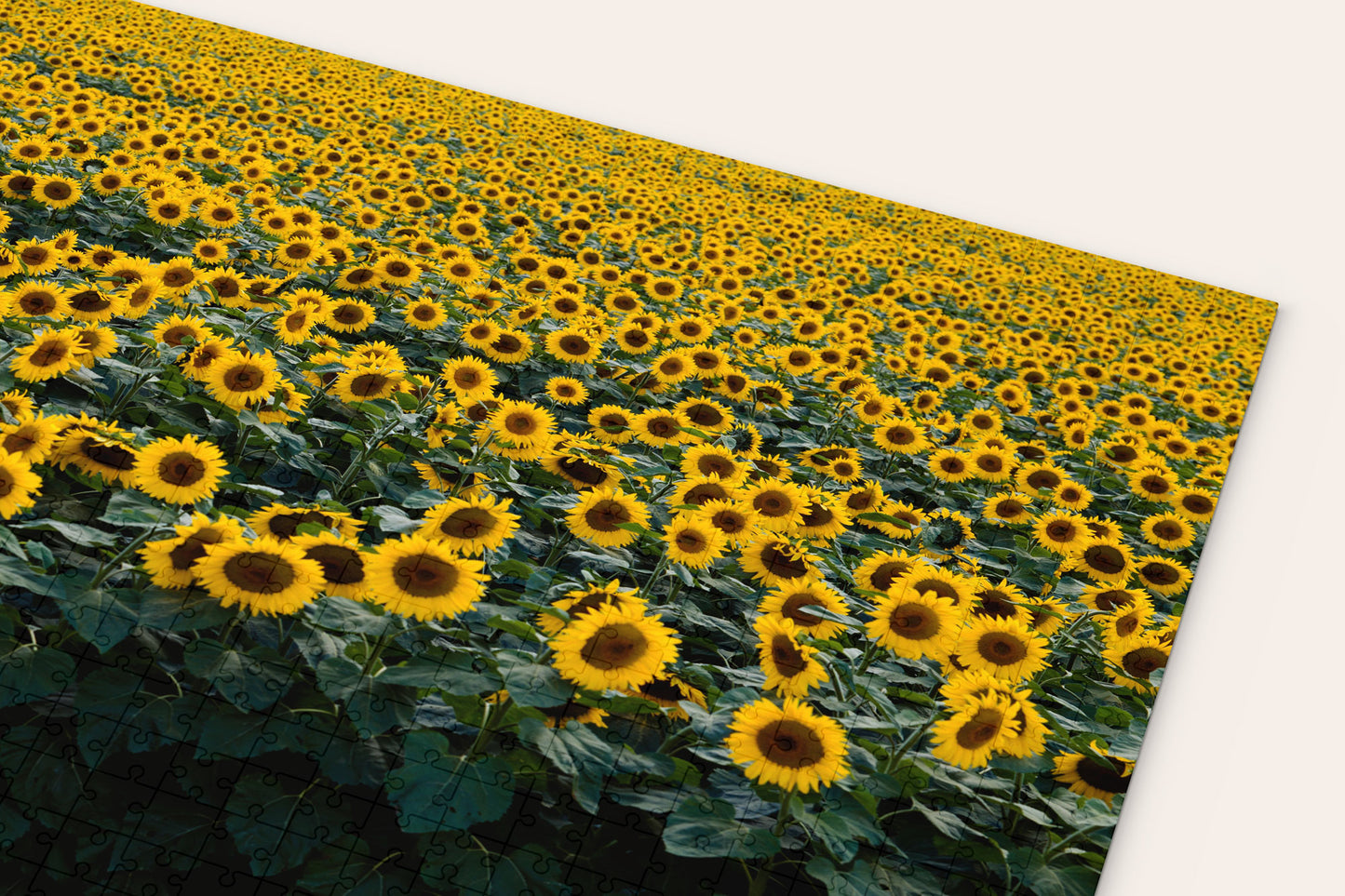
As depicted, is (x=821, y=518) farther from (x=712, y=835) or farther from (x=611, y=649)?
(x=712, y=835)

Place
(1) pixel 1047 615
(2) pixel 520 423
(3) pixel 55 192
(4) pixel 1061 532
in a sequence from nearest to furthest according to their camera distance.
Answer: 1. (1) pixel 1047 615
2. (2) pixel 520 423
3. (4) pixel 1061 532
4. (3) pixel 55 192

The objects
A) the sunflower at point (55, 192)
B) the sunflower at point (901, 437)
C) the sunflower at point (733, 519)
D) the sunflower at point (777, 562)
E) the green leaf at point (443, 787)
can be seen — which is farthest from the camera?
the sunflower at point (55, 192)

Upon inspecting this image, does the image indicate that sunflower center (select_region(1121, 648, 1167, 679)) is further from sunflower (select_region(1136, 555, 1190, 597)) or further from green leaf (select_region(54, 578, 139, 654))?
green leaf (select_region(54, 578, 139, 654))

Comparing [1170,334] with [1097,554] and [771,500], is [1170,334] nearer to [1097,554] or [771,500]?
[1097,554]

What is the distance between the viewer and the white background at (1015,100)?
3.55 metres

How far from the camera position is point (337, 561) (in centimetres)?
142

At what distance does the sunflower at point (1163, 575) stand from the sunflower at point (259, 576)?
5.98 feet

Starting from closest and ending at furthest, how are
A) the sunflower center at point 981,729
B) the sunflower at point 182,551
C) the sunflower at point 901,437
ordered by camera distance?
the sunflower at point 182,551
the sunflower center at point 981,729
the sunflower at point 901,437

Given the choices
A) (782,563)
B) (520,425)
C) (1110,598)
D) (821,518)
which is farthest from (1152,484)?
(520,425)

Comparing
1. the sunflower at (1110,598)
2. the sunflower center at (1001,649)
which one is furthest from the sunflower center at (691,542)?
the sunflower at (1110,598)

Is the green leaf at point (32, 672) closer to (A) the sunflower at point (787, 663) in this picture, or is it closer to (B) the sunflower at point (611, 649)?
(B) the sunflower at point (611, 649)

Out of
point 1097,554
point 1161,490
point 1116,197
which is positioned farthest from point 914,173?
point 1097,554

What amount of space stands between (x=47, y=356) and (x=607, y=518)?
1.19 metres

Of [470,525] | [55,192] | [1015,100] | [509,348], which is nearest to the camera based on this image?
[470,525]
